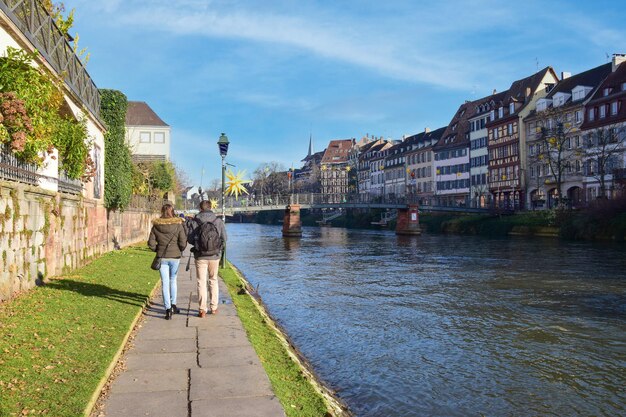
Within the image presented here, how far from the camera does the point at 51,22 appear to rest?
14250mm

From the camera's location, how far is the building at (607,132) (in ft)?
170

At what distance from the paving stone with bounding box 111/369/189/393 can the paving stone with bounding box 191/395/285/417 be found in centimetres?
59

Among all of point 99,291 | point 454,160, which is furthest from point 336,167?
point 99,291

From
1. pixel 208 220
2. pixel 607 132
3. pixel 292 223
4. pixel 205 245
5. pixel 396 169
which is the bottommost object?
pixel 292 223

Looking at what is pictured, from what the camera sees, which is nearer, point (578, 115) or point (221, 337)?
point (221, 337)

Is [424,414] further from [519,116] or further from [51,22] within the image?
[519,116]

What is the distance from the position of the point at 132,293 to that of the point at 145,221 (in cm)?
2493

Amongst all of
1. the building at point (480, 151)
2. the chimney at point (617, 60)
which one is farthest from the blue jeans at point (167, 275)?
the building at point (480, 151)

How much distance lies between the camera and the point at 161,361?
270 inches

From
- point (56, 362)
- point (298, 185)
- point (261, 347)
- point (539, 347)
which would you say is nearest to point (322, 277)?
point (539, 347)

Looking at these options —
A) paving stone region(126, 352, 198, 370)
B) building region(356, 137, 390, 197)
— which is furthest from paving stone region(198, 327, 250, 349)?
building region(356, 137, 390, 197)

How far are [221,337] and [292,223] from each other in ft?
183

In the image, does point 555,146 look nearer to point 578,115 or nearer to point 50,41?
point 578,115

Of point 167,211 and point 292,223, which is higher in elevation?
point 167,211
